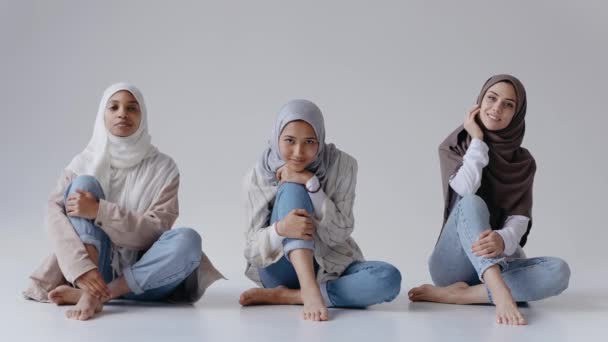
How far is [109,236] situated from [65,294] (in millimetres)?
323

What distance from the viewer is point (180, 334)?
3.95 meters

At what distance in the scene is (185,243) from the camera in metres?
4.40

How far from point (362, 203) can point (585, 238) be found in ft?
4.82

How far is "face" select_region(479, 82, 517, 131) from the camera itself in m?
4.73

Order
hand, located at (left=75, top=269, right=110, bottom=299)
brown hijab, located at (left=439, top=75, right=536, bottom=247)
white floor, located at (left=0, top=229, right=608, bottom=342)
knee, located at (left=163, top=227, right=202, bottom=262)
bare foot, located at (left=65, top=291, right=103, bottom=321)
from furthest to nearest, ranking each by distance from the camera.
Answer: brown hijab, located at (left=439, top=75, right=536, bottom=247), knee, located at (left=163, top=227, right=202, bottom=262), hand, located at (left=75, top=269, right=110, bottom=299), bare foot, located at (left=65, top=291, right=103, bottom=321), white floor, located at (left=0, top=229, right=608, bottom=342)

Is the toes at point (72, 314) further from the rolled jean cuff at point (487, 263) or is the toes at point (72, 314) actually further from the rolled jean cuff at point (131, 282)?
the rolled jean cuff at point (487, 263)

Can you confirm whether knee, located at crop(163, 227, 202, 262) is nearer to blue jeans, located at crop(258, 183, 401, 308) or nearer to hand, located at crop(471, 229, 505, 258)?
blue jeans, located at crop(258, 183, 401, 308)

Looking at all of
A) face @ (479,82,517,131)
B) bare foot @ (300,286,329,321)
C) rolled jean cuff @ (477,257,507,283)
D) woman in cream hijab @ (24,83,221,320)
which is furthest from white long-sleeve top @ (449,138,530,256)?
woman in cream hijab @ (24,83,221,320)

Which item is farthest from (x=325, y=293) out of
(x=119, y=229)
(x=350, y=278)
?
(x=119, y=229)

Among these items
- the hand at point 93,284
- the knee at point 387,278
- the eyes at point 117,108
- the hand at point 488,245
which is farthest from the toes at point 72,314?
the hand at point 488,245

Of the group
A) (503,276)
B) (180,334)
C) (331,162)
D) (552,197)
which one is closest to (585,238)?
(552,197)

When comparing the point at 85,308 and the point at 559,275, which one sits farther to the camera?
the point at 559,275

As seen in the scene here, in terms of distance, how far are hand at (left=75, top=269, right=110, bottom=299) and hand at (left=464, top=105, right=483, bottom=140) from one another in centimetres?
182

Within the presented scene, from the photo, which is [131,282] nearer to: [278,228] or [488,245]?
[278,228]
